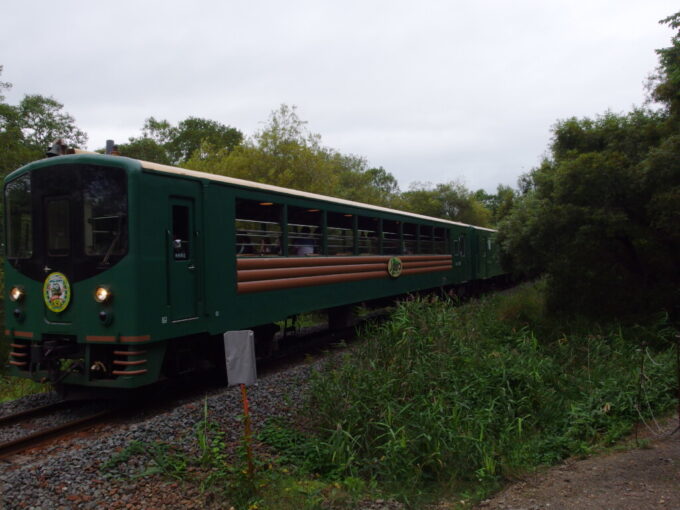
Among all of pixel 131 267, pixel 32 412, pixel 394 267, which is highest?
pixel 131 267

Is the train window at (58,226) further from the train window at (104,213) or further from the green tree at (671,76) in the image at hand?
the green tree at (671,76)

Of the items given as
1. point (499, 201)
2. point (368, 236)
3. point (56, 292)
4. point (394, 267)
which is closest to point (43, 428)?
point (56, 292)

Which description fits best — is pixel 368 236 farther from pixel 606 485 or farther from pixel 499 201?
pixel 499 201

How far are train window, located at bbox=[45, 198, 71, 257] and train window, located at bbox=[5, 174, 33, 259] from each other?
0.33 m

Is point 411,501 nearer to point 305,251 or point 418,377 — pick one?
point 418,377

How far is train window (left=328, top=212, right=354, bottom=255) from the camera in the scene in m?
10.3

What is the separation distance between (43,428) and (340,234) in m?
5.95

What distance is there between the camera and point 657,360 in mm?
8516

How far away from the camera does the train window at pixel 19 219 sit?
685 cm

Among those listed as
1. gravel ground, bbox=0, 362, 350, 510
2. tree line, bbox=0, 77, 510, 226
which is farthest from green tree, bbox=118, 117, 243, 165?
gravel ground, bbox=0, 362, 350, 510

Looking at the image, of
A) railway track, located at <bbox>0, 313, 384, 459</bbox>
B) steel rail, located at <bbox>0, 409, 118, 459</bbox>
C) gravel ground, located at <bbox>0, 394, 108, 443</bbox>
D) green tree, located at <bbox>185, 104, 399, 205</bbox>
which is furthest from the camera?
green tree, located at <bbox>185, 104, 399, 205</bbox>

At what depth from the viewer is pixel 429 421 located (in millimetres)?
5516

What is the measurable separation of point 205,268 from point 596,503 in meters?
4.86

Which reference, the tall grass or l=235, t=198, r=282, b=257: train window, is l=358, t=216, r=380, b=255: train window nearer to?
the tall grass
